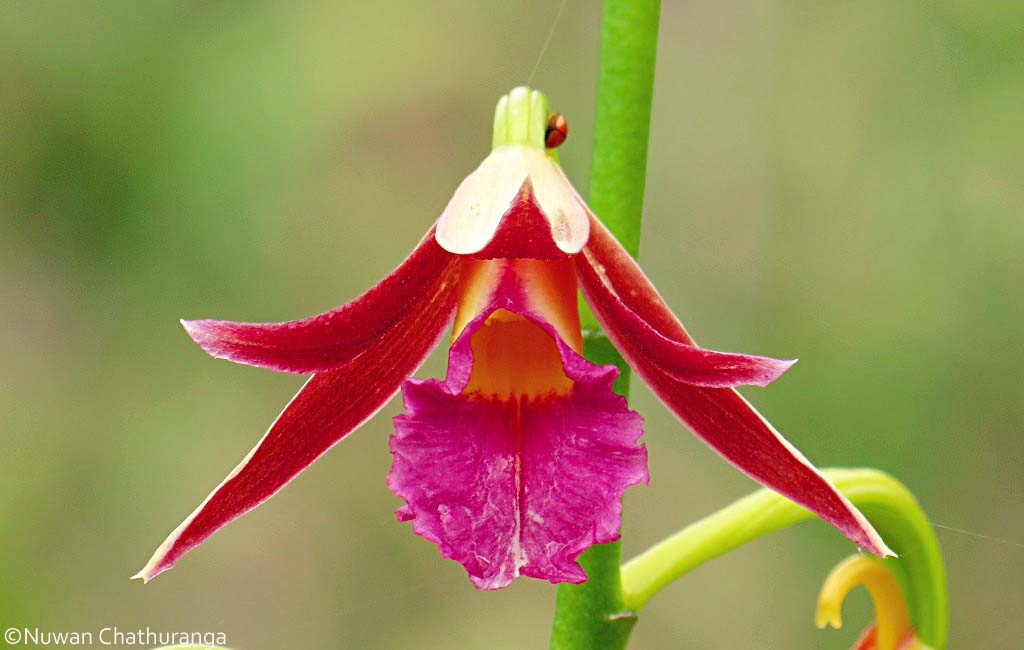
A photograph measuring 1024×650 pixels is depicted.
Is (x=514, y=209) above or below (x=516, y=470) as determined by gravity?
Result: above

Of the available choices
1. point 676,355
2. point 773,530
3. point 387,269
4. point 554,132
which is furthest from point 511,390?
point 387,269

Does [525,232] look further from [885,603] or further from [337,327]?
[885,603]

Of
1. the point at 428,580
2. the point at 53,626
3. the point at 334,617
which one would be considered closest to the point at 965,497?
the point at 428,580

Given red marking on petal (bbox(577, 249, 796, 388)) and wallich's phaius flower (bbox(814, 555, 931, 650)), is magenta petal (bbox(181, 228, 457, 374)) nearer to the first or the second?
red marking on petal (bbox(577, 249, 796, 388))

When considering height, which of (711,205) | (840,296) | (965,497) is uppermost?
(711,205)

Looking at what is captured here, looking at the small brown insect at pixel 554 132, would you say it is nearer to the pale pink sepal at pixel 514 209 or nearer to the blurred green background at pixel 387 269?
the pale pink sepal at pixel 514 209

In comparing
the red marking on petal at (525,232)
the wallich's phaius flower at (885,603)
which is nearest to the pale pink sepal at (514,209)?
the red marking on petal at (525,232)

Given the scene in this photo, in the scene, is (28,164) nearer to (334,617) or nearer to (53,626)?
(53,626)
